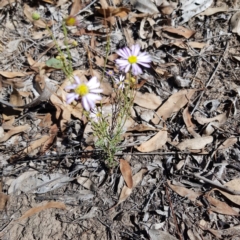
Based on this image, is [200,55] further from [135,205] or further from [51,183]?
[51,183]

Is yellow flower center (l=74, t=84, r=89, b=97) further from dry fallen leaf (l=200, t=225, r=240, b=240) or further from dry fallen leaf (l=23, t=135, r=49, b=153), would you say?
dry fallen leaf (l=200, t=225, r=240, b=240)

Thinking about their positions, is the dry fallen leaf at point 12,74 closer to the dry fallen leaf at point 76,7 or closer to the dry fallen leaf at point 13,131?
the dry fallen leaf at point 13,131

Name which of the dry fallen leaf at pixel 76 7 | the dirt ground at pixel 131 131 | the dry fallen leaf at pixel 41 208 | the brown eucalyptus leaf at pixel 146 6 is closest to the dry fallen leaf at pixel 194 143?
the dirt ground at pixel 131 131

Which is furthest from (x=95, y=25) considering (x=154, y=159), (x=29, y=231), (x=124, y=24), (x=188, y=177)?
(x=29, y=231)

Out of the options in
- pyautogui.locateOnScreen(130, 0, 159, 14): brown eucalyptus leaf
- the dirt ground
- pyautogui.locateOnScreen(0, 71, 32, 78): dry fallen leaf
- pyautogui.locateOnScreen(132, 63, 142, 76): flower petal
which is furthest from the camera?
pyautogui.locateOnScreen(130, 0, 159, 14): brown eucalyptus leaf

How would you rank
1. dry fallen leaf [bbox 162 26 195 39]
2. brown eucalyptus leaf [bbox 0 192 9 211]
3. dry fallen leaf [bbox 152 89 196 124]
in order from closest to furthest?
brown eucalyptus leaf [bbox 0 192 9 211] → dry fallen leaf [bbox 152 89 196 124] → dry fallen leaf [bbox 162 26 195 39]

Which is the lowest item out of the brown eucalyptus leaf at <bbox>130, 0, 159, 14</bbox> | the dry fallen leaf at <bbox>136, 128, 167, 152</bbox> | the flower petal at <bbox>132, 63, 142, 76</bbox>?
the dry fallen leaf at <bbox>136, 128, 167, 152</bbox>

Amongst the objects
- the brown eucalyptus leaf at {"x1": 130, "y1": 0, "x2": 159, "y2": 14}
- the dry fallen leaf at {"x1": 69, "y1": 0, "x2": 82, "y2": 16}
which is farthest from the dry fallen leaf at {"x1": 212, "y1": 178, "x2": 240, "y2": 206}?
the dry fallen leaf at {"x1": 69, "y1": 0, "x2": 82, "y2": 16}
